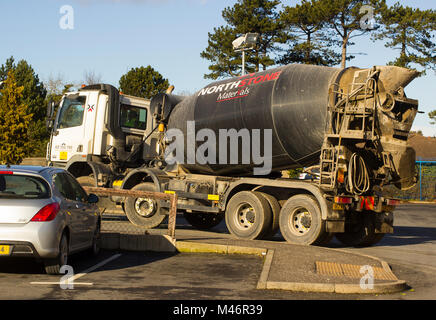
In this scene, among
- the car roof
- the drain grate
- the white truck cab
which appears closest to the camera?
the drain grate

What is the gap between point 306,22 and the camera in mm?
43094

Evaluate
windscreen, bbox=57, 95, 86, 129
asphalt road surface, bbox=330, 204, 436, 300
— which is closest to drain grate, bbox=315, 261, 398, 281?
asphalt road surface, bbox=330, 204, 436, 300

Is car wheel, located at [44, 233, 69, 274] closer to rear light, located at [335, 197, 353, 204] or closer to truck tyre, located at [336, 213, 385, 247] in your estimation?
rear light, located at [335, 197, 353, 204]

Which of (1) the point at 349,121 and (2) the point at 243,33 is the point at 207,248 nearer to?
(1) the point at 349,121

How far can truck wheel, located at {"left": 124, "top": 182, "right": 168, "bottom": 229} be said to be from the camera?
16844 millimetres

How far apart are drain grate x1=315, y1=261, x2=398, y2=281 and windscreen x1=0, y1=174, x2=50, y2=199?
4.18 m

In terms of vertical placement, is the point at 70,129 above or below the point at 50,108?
below

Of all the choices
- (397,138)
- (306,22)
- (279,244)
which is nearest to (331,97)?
(397,138)

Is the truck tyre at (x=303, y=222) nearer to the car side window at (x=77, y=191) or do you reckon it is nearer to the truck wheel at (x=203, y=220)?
the truck wheel at (x=203, y=220)

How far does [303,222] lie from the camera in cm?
1391

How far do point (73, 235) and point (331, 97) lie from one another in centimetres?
626

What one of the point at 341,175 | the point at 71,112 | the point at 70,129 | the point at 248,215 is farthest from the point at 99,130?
the point at 341,175

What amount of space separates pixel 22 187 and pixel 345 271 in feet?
16.1

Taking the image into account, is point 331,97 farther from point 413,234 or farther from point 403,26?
point 403,26
